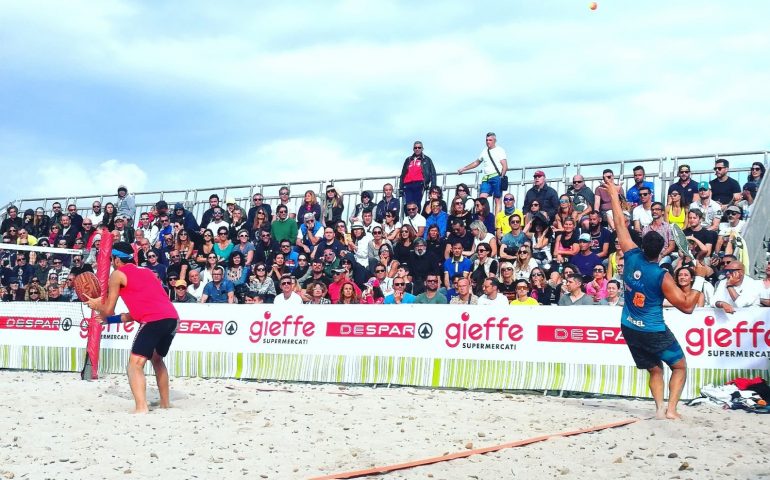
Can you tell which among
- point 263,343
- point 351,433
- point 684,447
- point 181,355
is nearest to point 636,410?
point 684,447

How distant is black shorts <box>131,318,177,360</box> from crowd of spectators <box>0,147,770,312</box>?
158 inches

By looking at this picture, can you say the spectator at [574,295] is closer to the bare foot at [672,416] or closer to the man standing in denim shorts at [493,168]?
the bare foot at [672,416]

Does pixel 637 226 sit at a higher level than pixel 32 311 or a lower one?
higher

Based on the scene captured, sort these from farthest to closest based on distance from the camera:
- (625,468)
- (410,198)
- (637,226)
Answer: (410,198), (637,226), (625,468)

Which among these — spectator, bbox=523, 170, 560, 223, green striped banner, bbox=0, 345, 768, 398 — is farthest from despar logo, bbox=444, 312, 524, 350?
spectator, bbox=523, 170, 560, 223

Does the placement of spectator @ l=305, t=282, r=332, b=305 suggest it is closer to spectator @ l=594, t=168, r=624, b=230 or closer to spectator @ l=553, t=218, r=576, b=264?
spectator @ l=553, t=218, r=576, b=264

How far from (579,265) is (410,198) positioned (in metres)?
4.41

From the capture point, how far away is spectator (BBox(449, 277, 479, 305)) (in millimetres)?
12641

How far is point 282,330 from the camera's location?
13.3 metres

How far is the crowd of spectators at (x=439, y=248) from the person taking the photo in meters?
12.9

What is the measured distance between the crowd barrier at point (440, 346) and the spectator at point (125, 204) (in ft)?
22.2

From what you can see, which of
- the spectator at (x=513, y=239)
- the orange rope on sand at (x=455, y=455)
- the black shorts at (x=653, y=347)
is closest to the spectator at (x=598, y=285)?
the spectator at (x=513, y=239)

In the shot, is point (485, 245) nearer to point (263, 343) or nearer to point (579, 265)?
point (579, 265)

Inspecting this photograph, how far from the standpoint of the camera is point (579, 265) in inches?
546
